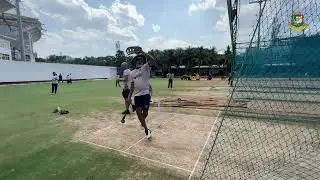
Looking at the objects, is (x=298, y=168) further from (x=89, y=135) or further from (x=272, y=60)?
(x=272, y=60)

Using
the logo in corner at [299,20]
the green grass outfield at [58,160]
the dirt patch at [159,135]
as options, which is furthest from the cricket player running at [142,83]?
the logo in corner at [299,20]

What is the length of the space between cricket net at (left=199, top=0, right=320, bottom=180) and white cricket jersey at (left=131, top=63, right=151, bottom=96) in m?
1.97

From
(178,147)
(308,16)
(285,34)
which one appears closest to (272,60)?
(285,34)

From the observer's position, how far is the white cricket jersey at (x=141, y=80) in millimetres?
6926

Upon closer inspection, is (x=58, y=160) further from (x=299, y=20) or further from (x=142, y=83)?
(x=299, y=20)

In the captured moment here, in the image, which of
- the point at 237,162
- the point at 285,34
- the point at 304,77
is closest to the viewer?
the point at 237,162

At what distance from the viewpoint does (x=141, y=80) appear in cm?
692

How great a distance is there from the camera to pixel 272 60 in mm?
10273

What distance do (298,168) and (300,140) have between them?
2026 millimetres

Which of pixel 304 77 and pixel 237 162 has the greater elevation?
pixel 304 77

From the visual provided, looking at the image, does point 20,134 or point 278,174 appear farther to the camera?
point 20,134

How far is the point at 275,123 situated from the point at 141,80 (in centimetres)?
454

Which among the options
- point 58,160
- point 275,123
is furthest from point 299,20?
point 58,160

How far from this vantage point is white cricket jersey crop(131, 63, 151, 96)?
6926mm
